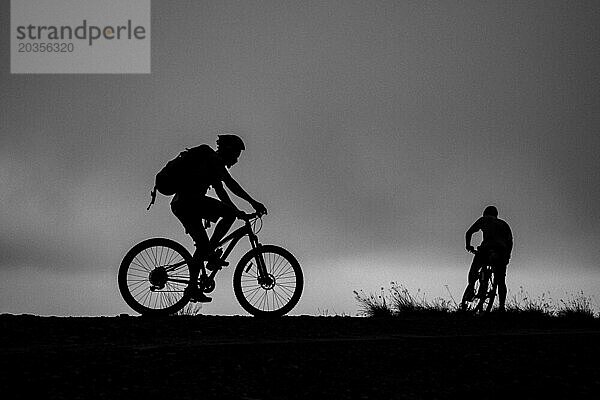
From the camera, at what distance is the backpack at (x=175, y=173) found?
10328 millimetres

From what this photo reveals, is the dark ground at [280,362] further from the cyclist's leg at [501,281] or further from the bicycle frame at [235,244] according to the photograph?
the cyclist's leg at [501,281]

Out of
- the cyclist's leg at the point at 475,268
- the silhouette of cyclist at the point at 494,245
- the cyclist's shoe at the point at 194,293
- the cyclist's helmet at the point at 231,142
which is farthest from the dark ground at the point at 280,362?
the cyclist's leg at the point at 475,268

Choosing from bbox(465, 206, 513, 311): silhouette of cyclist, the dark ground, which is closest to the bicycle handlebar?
the dark ground

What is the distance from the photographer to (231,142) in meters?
10.6

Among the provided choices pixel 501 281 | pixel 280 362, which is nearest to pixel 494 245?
pixel 501 281

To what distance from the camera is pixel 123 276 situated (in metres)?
10.6

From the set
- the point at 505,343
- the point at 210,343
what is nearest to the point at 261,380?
the point at 210,343

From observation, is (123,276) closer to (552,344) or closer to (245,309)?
(245,309)

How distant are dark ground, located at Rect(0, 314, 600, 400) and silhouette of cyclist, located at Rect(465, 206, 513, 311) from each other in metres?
6.12

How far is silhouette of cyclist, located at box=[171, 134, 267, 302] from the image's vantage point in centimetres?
1035

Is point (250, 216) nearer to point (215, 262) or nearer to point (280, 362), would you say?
point (215, 262)

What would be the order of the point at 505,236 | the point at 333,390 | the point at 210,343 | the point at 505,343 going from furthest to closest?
the point at 505,236
the point at 505,343
the point at 210,343
the point at 333,390

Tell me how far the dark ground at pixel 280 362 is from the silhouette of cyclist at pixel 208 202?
4.57 ft

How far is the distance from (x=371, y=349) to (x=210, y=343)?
4.68 feet
